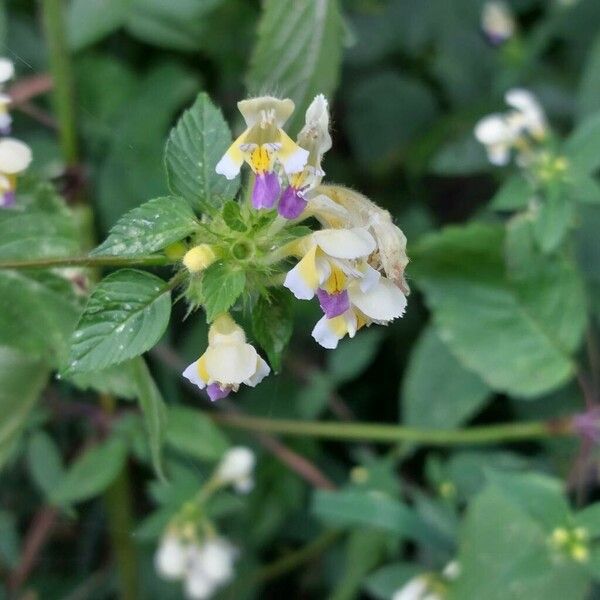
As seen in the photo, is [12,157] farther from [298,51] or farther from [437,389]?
[437,389]

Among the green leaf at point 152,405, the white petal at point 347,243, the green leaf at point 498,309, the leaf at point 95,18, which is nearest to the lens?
the white petal at point 347,243

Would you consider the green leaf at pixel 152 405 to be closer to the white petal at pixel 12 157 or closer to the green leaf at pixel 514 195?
the white petal at pixel 12 157

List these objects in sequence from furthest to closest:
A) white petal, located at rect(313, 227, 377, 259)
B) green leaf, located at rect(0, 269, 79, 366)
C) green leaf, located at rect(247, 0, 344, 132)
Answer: green leaf, located at rect(247, 0, 344, 132), green leaf, located at rect(0, 269, 79, 366), white petal, located at rect(313, 227, 377, 259)

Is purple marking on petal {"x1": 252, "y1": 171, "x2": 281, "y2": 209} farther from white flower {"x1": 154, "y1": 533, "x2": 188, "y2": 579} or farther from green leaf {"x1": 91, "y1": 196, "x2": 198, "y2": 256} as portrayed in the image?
white flower {"x1": 154, "y1": 533, "x2": 188, "y2": 579}

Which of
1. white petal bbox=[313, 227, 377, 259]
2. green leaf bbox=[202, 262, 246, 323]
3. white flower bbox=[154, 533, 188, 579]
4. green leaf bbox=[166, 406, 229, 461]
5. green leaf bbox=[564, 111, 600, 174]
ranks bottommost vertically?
white flower bbox=[154, 533, 188, 579]

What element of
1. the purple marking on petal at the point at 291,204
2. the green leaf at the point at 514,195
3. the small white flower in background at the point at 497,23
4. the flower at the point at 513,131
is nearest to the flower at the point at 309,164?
the purple marking on petal at the point at 291,204

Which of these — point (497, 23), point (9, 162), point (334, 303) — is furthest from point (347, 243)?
point (497, 23)

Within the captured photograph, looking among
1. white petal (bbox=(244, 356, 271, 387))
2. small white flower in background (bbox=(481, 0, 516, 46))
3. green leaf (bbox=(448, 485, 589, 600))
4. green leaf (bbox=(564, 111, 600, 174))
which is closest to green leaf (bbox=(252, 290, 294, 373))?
white petal (bbox=(244, 356, 271, 387))

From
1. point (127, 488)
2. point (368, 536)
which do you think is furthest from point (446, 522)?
point (127, 488)
